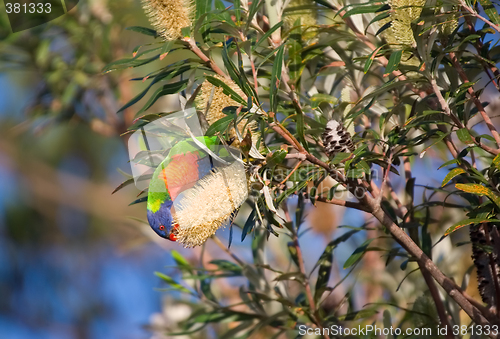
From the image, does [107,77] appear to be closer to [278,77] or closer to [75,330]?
[278,77]

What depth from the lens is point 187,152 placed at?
49 centimetres

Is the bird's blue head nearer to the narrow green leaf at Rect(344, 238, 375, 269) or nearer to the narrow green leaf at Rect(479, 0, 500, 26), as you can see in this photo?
the narrow green leaf at Rect(344, 238, 375, 269)

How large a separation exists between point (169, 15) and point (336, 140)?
0.92ft

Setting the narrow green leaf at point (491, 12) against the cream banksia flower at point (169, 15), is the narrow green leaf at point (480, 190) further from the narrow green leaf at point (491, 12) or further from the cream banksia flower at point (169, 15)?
the cream banksia flower at point (169, 15)

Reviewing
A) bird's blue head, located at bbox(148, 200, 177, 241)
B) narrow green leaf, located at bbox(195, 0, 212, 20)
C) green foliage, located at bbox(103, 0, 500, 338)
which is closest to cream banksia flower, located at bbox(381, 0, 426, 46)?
green foliage, located at bbox(103, 0, 500, 338)

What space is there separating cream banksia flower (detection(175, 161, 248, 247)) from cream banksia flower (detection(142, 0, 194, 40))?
201mm

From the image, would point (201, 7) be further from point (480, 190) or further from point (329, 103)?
point (480, 190)

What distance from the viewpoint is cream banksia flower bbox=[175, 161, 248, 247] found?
467 millimetres

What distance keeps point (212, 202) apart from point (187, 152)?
69mm

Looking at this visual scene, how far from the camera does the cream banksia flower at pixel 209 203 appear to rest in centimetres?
47

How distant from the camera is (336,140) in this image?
1.85 feet

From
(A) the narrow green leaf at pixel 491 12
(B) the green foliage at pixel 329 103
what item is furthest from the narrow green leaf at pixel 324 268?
(A) the narrow green leaf at pixel 491 12

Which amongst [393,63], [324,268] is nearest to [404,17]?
[393,63]

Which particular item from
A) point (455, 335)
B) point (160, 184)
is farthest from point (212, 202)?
point (455, 335)
